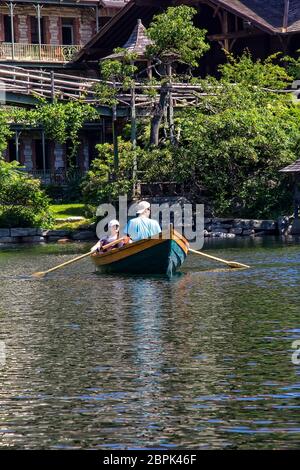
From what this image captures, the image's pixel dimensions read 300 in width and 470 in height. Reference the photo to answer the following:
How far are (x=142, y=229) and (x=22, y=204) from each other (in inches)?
646

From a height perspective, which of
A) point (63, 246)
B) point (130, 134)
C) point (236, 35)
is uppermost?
point (236, 35)

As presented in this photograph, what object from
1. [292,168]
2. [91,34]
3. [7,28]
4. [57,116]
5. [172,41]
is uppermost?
[7,28]

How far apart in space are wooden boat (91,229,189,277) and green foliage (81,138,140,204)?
48.8 ft

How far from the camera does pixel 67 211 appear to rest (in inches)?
2047

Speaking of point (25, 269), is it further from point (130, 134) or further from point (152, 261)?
point (130, 134)

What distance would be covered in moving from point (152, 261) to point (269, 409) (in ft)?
58.0

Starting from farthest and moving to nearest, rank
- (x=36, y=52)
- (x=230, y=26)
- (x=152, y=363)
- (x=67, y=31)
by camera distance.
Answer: (x=67, y=31) → (x=36, y=52) → (x=230, y=26) → (x=152, y=363)

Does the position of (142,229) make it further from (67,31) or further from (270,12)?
(67,31)

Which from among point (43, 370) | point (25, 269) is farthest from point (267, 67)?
point (43, 370)

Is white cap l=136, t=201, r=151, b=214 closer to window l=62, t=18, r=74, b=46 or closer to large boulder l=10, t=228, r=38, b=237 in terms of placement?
large boulder l=10, t=228, r=38, b=237

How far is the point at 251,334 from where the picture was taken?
71.7ft

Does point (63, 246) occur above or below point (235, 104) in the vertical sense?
below

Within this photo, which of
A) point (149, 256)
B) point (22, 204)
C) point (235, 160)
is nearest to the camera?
point (149, 256)

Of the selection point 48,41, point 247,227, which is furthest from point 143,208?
point 48,41
